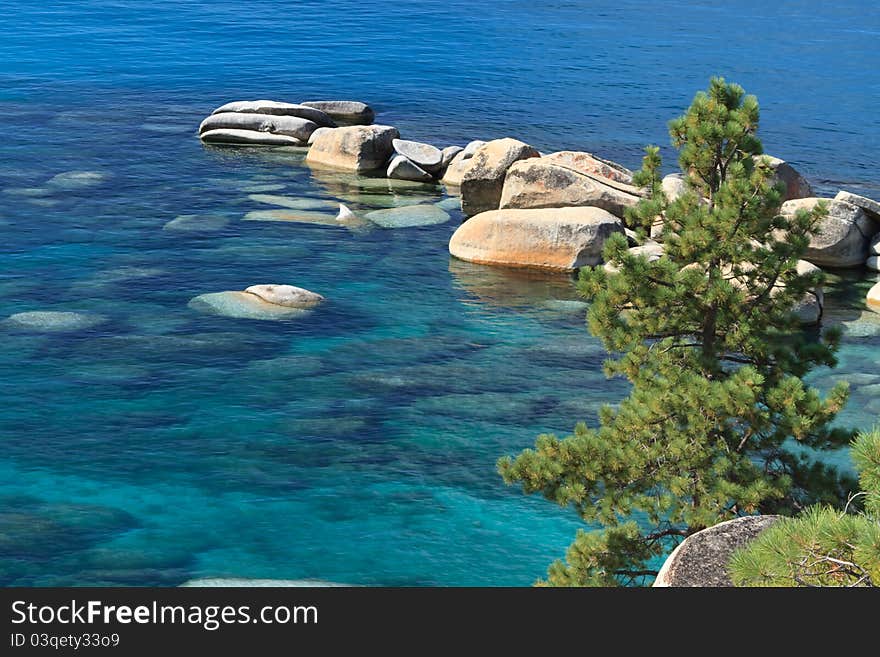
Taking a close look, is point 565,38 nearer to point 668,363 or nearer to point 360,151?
point 360,151

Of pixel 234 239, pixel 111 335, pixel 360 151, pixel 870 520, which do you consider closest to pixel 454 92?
pixel 360 151

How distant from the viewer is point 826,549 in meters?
7.61

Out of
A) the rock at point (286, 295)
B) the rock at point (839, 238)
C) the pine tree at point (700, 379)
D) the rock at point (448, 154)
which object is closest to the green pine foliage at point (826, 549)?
the pine tree at point (700, 379)

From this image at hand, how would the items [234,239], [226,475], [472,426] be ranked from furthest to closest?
1. [234,239]
2. [472,426]
3. [226,475]

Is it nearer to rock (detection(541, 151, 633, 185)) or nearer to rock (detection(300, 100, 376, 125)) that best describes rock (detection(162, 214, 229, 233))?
rock (detection(541, 151, 633, 185))

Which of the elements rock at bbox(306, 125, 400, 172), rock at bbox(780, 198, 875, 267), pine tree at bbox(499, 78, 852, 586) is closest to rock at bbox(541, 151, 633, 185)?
rock at bbox(780, 198, 875, 267)

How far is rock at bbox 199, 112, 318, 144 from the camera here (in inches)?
1565

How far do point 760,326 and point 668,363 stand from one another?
1.06 meters

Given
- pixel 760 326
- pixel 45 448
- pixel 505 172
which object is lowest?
pixel 45 448

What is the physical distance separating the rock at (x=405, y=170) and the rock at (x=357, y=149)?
990 mm

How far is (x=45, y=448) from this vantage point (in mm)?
18750

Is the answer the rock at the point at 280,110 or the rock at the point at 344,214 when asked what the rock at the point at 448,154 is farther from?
the rock at the point at 280,110

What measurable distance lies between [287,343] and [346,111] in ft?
70.0

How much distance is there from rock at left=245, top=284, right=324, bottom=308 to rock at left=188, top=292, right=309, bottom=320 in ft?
0.33
